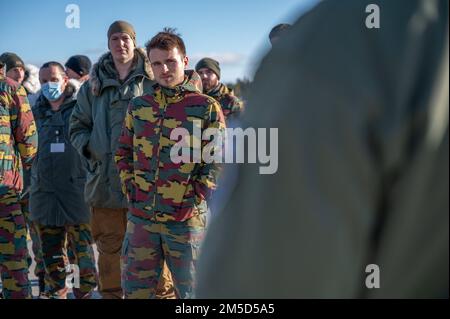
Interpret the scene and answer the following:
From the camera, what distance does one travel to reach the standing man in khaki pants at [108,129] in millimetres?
4250

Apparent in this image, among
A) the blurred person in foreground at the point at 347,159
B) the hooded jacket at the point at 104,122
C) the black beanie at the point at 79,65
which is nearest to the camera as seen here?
the blurred person in foreground at the point at 347,159

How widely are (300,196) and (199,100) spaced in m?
2.94

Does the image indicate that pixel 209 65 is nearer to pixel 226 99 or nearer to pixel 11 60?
pixel 226 99

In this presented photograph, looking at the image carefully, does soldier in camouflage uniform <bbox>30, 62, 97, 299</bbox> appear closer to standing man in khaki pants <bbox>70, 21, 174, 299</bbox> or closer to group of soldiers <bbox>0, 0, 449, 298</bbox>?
standing man in khaki pants <bbox>70, 21, 174, 299</bbox>

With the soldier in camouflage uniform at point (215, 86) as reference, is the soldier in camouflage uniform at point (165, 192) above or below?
below

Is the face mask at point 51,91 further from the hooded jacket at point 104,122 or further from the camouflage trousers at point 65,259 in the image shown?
the camouflage trousers at point 65,259

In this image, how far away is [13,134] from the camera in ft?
14.7

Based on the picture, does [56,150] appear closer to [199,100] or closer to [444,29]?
[199,100]

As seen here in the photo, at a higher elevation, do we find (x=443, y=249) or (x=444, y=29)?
(x=444, y=29)

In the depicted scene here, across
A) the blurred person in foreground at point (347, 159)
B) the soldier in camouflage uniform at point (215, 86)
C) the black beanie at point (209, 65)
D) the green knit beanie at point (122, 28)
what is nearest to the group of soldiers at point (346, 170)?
the blurred person in foreground at point (347, 159)

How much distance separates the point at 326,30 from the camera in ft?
2.07

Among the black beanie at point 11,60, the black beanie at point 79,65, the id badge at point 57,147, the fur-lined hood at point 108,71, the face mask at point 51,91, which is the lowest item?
the id badge at point 57,147

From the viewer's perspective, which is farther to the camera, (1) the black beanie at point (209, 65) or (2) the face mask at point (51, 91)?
(1) the black beanie at point (209, 65)
